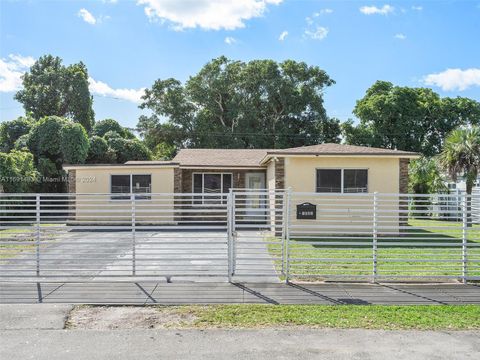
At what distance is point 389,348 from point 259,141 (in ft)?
102

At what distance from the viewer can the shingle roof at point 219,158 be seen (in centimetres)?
2014

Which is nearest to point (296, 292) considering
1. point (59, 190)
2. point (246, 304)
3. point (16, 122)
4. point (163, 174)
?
point (246, 304)

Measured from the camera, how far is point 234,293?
764cm

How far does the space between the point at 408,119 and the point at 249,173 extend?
67.1 ft

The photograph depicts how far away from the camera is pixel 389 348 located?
520 centimetres

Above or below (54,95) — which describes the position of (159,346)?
below

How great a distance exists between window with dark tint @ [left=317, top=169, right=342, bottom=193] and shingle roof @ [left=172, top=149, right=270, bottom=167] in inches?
178

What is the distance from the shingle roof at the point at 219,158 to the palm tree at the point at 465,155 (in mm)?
8815

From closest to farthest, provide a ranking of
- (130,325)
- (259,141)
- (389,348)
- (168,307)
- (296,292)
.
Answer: (389,348) < (130,325) < (168,307) < (296,292) < (259,141)

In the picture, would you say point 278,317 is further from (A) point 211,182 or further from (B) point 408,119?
(B) point 408,119

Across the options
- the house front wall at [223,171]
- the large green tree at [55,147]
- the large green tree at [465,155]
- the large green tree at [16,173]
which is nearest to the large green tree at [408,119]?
the large green tree at [465,155]

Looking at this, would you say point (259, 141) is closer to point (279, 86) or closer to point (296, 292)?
point (279, 86)

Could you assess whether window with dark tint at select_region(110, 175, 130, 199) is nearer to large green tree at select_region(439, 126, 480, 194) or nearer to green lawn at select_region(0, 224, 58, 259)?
green lawn at select_region(0, 224, 58, 259)
